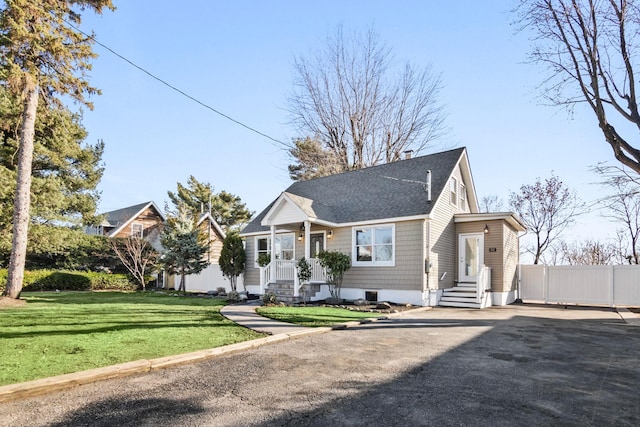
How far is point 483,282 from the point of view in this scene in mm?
13594

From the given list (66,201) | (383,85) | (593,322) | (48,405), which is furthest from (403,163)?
(66,201)

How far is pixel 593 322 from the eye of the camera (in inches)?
394

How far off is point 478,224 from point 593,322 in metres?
5.79

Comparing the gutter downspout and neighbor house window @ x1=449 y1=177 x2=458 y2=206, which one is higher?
neighbor house window @ x1=449 y1=177 x2=458 y2=206

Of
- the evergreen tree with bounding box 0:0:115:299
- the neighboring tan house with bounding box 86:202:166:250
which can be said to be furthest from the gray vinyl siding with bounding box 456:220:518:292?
the neighboring tan house with bounding box 86:202:166:250

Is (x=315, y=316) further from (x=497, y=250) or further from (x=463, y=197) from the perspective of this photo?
(x=463, y=197)

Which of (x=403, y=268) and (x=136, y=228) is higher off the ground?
(x=136, y=228)

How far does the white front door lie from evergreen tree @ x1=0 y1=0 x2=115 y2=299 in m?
15.2

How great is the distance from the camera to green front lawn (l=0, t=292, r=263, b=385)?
4691 mm

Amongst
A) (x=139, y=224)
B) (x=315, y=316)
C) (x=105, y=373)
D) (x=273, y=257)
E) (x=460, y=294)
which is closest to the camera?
(x=105, y=373)

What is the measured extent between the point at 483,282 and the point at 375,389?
35.7ft

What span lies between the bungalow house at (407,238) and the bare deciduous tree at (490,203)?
13999mm

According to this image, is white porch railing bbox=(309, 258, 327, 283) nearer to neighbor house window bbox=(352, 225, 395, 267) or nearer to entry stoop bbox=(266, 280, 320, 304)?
entry stoop bbox=(266, 280, 320, 304)

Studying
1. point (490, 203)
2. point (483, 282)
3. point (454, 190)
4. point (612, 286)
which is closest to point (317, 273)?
→ point (483, 282)
